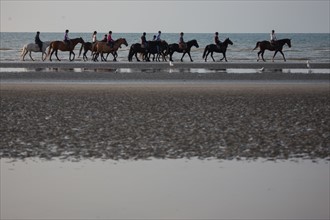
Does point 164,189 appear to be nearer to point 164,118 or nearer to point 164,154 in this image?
point 164,154

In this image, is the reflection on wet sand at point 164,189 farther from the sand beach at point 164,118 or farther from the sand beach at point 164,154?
the sand beach at point 164,118

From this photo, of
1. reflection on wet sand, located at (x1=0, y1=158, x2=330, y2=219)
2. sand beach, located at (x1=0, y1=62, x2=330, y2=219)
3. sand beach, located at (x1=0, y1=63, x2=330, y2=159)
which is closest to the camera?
reflection on wet sand, located at (x1=0, y1=158, x2=330, y2=219)

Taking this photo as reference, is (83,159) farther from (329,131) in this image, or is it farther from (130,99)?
(130,99)

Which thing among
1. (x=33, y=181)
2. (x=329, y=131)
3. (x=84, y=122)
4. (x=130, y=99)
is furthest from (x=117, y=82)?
(x=33, y=181)

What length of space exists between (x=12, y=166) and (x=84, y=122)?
6196 millimetres

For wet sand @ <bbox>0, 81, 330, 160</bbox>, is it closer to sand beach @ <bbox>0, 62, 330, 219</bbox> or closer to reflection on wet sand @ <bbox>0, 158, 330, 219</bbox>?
sand beach @ <bbox>0, 62, 330, 219</bbox>

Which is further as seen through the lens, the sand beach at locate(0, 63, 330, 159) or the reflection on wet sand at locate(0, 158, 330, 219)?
the sand beach at locate(0, 63, 330, 159)

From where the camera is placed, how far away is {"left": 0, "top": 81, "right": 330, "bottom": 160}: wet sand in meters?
13.7

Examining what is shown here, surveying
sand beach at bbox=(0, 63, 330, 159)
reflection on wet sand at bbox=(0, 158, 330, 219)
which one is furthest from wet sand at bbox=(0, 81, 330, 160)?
reflection on wet sand at bbox=(0, 158, 330, 219)

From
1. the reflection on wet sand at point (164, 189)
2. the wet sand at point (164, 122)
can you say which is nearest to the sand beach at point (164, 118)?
the wet sand at point (164, 122)

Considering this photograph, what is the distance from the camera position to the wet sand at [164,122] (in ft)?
Result: 44.9

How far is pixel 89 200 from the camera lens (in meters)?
9.43

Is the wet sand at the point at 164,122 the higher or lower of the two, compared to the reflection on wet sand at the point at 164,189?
higher

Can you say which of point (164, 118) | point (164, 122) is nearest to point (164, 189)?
point (164, 122)
